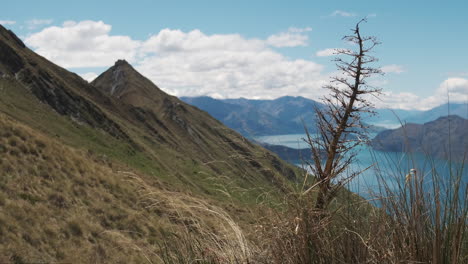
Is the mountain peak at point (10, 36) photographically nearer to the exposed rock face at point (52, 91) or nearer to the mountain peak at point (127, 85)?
the exposed rock face at point (52, 91)

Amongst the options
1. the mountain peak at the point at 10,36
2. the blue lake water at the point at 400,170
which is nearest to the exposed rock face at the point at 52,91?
the mountain peak at the point at 10,36

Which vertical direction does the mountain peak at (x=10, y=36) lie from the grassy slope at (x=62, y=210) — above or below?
above

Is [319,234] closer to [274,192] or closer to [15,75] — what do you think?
[274,192]

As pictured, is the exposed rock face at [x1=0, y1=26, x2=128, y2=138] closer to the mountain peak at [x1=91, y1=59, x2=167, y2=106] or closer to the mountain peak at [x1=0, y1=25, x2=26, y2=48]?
the mountain peak at [x1=0, y1=25, x2=26, y2=48]

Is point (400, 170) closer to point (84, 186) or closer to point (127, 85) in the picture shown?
point (84, 186)

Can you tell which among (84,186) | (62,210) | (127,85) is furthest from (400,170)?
(127,85)

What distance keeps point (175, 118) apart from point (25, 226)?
88664 mm

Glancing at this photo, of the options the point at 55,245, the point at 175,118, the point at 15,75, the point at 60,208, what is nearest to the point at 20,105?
the point at 15,75

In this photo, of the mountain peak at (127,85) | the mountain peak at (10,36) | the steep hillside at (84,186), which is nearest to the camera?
the steep hillside at (84,186)

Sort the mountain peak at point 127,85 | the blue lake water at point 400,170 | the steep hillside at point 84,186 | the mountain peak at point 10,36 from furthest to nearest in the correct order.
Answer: the mountain peak at point 127,85, the mountain peak at point 10,36, the steep hillside at point 84,186, the blue lake water at point 400,170

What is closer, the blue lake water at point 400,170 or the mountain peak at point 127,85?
the blue lake water at point 400,170

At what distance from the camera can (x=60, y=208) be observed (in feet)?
51.1

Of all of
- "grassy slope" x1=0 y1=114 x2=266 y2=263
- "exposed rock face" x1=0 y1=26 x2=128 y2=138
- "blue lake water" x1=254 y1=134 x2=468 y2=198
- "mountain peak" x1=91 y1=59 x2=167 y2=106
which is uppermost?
"mountain peak" x1=91 y1=59 x2=167 y2=106

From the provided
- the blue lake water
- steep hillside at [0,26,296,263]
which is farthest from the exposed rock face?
the blue lake water
